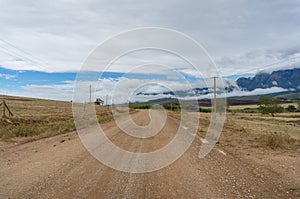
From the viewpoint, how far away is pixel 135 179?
275 inches

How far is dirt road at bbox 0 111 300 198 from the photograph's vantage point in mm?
5871

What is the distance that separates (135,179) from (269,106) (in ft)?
250

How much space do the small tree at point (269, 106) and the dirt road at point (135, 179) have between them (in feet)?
236

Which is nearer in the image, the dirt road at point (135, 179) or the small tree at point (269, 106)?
the dirt road at point (135, 179)

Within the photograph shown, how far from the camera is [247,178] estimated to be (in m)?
7.23

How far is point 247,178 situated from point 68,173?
168 inches

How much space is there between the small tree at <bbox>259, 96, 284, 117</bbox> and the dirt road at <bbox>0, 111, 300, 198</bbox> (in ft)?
236

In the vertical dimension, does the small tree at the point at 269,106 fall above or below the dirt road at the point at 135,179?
below

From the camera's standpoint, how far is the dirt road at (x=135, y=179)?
5871 millimetres

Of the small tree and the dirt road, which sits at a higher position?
the dirt road

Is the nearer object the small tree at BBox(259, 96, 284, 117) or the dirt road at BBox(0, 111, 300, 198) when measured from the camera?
the dirt road at BBox(0, 111, 300, 198)

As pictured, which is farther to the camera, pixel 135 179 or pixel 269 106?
pixel 269 106

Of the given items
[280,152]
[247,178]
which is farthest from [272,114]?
[247,178]

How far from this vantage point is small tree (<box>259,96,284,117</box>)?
76188 millimetres
